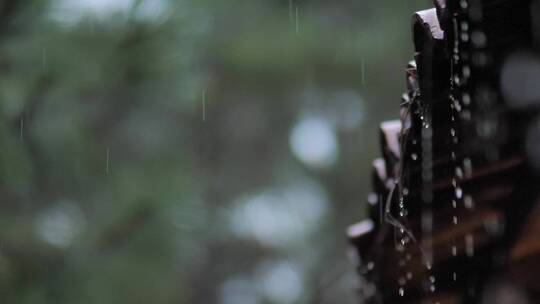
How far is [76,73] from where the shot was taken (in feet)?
15.7

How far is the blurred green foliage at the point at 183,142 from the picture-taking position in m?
4.62

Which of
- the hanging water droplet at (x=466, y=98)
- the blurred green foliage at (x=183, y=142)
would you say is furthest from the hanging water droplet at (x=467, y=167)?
the blurred green foliage at (x=183, y=142)

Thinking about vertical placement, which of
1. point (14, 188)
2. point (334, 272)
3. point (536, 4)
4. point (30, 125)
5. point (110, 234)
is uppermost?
point (536, 4)

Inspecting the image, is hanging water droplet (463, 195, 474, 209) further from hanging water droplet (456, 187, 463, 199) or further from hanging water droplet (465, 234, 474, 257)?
hanging water droplet (465, 234, 474, 257)

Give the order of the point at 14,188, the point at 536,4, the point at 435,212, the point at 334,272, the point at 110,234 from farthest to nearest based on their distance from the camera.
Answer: the point at 334,272, the point at 110,234, the point at 14,188, the point at 435,212, the point at 536,4

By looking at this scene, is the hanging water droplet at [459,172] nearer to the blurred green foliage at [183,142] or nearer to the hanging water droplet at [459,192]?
the hanging water droplet at [459,192]

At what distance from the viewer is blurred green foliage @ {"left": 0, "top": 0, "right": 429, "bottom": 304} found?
4617 mm

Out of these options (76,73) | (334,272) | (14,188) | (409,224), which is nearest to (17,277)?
(14,188)

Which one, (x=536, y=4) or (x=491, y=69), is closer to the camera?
(x=536, y=4)

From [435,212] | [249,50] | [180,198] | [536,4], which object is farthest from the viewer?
[249,50]

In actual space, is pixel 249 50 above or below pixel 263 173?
above

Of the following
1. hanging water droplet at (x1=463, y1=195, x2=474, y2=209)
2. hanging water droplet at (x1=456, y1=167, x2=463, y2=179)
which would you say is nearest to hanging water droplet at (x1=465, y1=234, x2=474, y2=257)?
hanging water droplet at (x1=463, y1=195, x2=474, y2=209)

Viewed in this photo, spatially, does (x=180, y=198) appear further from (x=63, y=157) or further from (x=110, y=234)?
(x=63, y=157)

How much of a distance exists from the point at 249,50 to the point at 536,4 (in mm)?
7591
